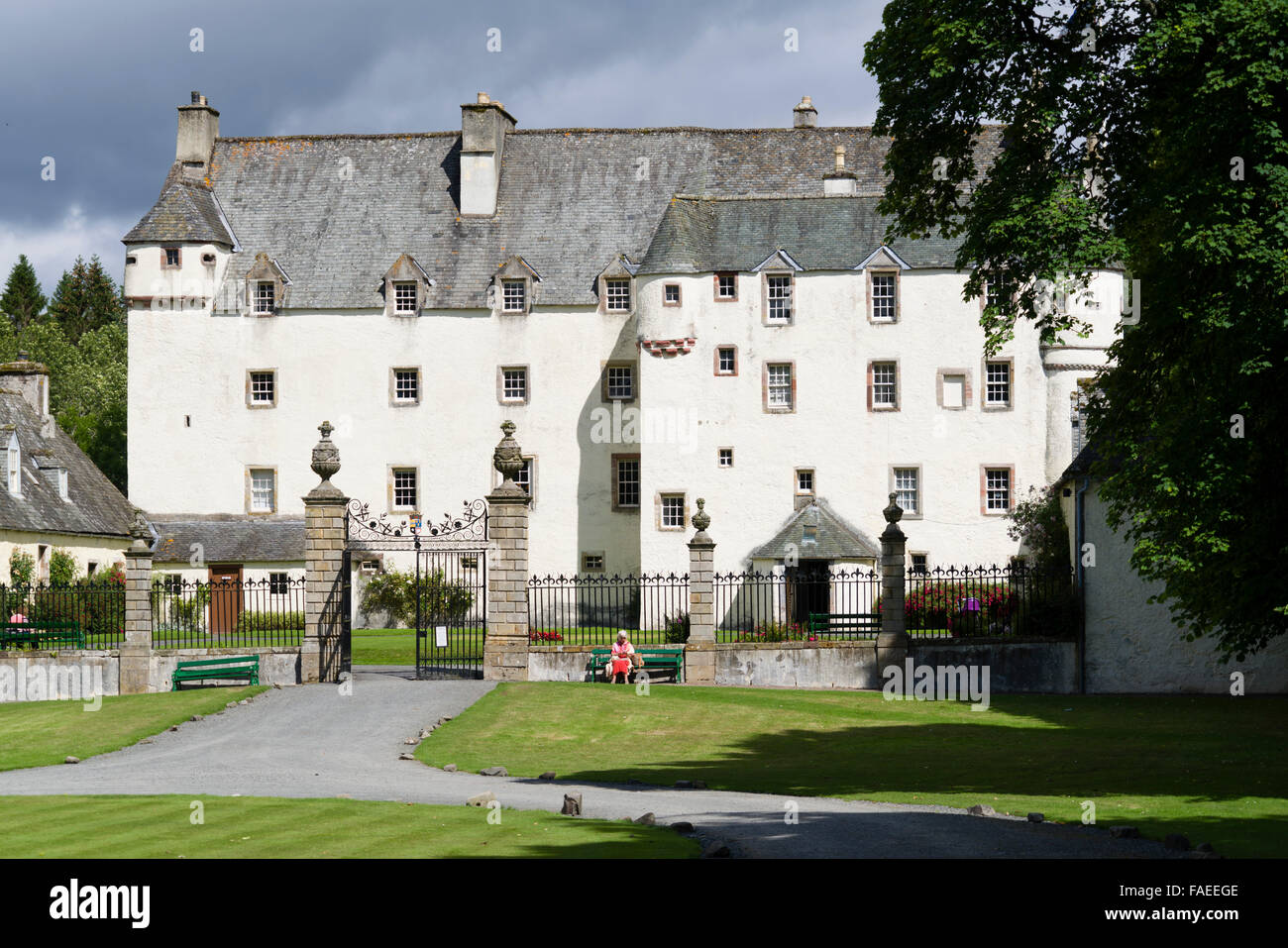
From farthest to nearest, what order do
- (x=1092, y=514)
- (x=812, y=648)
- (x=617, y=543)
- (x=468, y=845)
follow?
(x=617, y=543) < (x=1092, y=514) < (x=812, y=648) < (x=468, y=845)

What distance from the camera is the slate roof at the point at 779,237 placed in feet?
167

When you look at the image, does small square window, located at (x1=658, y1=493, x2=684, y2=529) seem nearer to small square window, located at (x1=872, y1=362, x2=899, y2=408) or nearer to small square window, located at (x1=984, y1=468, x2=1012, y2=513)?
small square window, located at (x1=872, y1=362, x2=899, y2=408)

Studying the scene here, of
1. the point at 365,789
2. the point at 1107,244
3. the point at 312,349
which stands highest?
the point at 312,349

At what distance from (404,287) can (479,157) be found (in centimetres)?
602

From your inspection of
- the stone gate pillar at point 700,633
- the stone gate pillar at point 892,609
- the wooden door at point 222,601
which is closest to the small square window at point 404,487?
the wooden door at point 222,601

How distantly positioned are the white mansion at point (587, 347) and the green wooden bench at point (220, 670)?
2161cm

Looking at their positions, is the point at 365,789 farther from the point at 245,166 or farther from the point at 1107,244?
the point at 245,166

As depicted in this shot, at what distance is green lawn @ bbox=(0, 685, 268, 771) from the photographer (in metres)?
23.0

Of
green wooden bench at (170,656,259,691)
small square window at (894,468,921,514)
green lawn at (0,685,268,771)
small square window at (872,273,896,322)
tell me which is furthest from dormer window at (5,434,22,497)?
small square window at (894,468,921,514)

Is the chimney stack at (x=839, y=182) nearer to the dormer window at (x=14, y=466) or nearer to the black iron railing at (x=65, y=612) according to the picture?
the black iron railing at (x=65, y=612)

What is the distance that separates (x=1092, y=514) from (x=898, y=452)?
16455 millimetres

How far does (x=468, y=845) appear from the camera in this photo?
12523 millimetres
